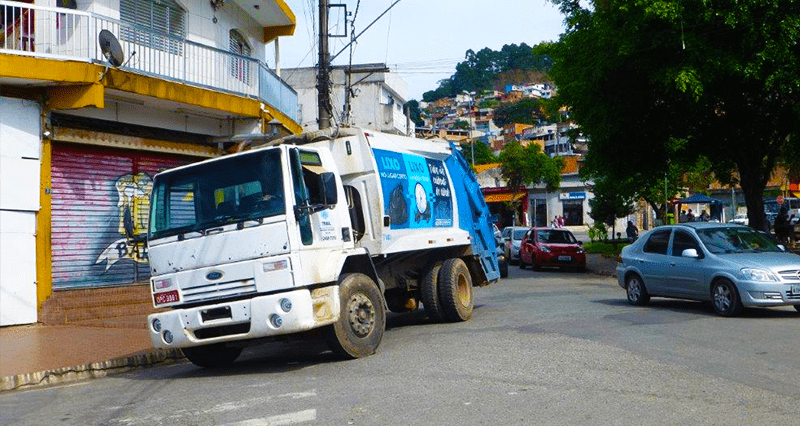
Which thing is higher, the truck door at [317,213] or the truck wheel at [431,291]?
the truck door at [317,213]

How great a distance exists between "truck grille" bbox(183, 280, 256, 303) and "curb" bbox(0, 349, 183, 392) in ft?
6.90

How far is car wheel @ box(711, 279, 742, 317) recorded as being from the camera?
1236 centimetres

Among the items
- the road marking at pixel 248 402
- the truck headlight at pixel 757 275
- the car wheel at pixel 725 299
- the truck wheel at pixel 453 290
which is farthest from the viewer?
the truck wheel at pixel 453 290

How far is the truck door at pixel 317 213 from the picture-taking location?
902cm

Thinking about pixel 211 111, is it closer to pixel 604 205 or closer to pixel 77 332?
pixel 77 332

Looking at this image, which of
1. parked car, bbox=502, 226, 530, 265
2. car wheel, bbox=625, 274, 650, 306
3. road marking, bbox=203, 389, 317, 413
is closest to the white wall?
road marking, bbox=203, 389, 317, 413

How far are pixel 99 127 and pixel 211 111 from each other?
2679 millimetres

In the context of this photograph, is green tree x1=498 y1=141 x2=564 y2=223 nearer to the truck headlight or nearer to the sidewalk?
the truck headlight

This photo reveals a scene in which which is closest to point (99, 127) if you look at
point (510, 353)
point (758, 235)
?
point (510, 353)

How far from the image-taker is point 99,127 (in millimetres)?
16125

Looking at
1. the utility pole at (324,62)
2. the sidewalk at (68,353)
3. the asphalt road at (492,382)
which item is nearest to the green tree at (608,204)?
the utility pole at (324,62)

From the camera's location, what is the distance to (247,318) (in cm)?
872

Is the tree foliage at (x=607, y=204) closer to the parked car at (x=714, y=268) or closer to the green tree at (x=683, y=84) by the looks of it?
the green tree at (x=683, y=84)

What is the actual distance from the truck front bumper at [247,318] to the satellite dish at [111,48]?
715 cm
